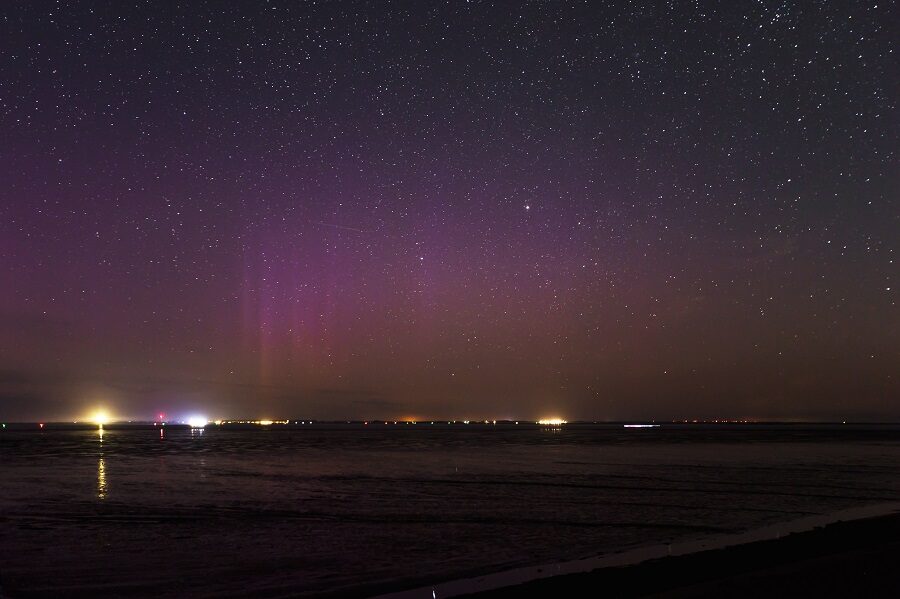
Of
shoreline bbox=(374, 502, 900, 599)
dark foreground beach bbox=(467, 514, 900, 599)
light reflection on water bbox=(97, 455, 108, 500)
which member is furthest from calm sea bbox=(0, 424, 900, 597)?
dark foreground beach bbox=(467, 514, 900, 599)

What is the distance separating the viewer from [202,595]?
34.7 feet

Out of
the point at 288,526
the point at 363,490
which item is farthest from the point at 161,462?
the point at 288,526

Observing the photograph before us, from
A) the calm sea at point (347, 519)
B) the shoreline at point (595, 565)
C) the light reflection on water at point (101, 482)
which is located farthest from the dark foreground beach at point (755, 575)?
the light reflection on water at point (101, 482)

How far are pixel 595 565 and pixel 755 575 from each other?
9.44 feet

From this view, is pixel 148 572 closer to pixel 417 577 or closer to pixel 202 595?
pixel 202 595

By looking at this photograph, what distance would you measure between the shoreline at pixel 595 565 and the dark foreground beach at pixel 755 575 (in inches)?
3.0

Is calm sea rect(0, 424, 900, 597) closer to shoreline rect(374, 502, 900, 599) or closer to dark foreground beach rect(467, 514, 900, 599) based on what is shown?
shoreline rect(374, 502, 900, 599)

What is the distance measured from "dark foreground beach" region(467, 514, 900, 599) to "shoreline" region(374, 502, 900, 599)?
76mm

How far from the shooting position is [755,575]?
1015 cm

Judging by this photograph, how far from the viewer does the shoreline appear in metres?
10.3

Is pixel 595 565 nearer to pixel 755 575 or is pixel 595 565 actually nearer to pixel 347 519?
pixel 755 575

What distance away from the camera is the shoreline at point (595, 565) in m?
10.3

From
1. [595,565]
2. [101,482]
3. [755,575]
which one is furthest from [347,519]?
[101,482]

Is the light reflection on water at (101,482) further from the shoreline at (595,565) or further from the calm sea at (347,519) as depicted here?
the shoreline at (595,565)
